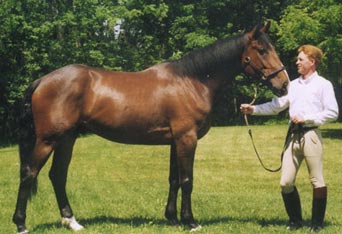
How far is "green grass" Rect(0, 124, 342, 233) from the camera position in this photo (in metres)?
6.21

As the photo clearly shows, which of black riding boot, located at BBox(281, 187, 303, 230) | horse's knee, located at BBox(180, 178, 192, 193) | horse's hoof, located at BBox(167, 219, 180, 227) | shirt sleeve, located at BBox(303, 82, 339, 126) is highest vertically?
shirt sleeve, located at BBox(303, 82, 339, 126)

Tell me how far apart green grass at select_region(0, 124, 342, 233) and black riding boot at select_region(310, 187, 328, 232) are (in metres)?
0.16

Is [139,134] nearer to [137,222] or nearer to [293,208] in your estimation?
[137,222]

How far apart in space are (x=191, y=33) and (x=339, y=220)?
84.4 ft

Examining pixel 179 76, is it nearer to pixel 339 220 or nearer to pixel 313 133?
pixel 313 133

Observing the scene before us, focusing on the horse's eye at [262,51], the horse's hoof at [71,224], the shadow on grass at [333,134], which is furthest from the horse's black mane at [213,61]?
the shadow on grass at [333,134]

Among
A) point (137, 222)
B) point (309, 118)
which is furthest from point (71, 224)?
point (309, 118)

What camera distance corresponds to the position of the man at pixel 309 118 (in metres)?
5.40

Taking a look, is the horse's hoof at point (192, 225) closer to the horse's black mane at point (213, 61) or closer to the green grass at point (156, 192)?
the green grass at point (156, 192)

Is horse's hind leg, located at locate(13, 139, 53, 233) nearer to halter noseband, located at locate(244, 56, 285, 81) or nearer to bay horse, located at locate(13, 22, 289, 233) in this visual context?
bay horse, located at locate(13, 22, 289, 233)

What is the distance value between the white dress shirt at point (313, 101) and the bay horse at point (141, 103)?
204 millimetres

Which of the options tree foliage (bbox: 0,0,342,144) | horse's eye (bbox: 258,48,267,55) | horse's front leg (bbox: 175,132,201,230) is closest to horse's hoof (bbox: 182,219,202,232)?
horse's front leg (bbox: 175,132,201,230)

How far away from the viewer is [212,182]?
10898mm

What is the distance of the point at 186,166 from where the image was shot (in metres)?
5.77
